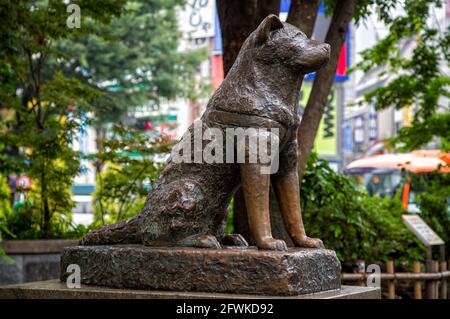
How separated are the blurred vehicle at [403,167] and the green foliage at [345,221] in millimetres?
854

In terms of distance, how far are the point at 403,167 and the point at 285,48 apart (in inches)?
327

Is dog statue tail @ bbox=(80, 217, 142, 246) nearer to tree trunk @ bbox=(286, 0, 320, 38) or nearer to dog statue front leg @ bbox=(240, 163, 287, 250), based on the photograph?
dog statue front leg @ bbox=(240, 163, 287, 250)

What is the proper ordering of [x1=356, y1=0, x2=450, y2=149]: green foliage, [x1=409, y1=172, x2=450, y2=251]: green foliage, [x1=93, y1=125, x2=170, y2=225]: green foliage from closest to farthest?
1. [x1=93, y1=125, x2=170, y2=225]: green foliage
2. [x1=356, y1=0, x2=450, y2=149]: green foliage
3. [x1=409, y1=172, x2=450, y2=251]: green foliage

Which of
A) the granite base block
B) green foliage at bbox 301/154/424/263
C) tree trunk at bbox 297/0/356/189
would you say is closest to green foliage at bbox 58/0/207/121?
green foliage at bbox 301/154/424/263

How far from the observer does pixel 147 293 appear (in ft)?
12.9

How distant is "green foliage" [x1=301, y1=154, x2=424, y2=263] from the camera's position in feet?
27.1

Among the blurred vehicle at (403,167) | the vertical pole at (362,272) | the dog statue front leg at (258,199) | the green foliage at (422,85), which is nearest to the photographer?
the dog statue front leg at (258,199)

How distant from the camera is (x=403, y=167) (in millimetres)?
11977

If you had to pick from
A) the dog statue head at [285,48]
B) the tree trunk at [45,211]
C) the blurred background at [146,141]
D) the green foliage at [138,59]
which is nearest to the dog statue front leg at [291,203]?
the dog statue head at [285,48]

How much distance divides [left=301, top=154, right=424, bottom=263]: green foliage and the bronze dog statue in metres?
3.84

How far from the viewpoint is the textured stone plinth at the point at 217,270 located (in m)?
3.76

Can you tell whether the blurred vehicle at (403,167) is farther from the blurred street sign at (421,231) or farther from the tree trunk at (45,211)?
the tree trunk at (45,211)
